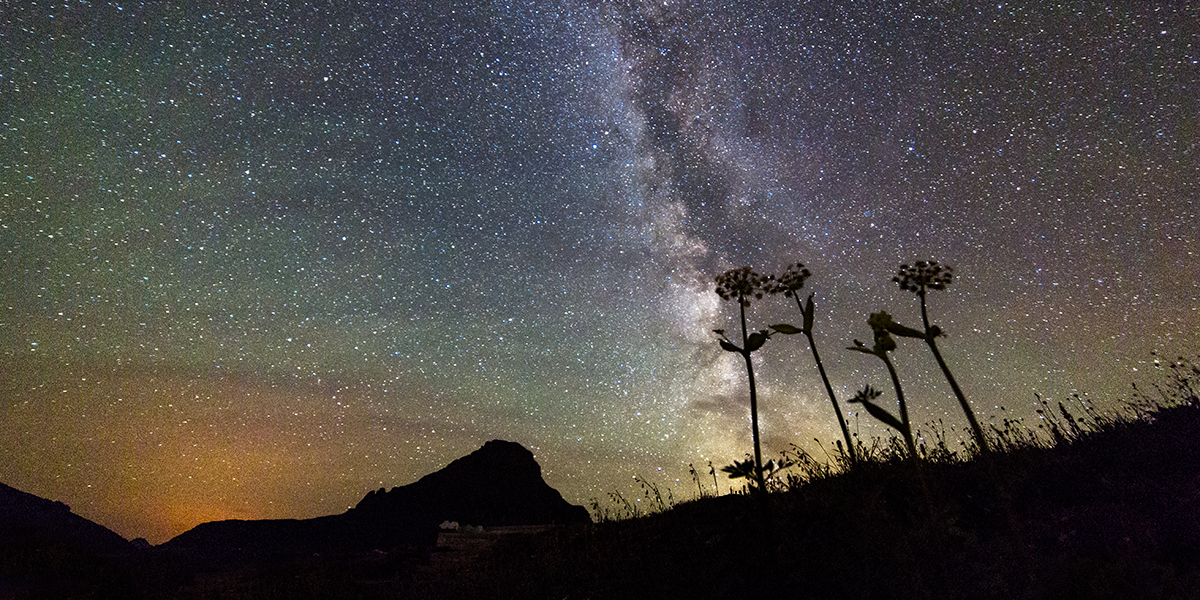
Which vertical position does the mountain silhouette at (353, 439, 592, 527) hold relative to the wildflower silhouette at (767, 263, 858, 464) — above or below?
above

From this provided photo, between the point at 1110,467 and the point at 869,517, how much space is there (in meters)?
3.16

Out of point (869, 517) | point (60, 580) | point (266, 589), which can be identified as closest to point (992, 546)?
point (869, 517)

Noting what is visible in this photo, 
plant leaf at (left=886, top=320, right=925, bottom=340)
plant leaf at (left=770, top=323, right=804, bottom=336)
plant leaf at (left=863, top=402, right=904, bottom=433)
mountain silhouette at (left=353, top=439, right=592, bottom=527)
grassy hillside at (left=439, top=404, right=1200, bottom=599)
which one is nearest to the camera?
grassy hillside at (left=439, top=404, right=1200, bottom=599)

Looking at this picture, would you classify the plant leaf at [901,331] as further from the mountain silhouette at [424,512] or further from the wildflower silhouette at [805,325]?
the mountain silhouette at [424,512]

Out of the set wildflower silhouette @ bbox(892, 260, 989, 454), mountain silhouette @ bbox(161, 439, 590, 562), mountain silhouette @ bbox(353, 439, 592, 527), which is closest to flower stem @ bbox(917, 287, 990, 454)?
wildflower silhouette @ bbox(892, 260, 989, 454)

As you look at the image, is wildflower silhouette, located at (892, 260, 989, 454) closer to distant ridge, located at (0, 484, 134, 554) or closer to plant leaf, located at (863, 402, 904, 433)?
plant leaf, located at (863, 402, 904, 433)

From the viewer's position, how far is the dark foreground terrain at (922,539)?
4129 mm

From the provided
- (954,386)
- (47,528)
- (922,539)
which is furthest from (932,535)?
(47,528)

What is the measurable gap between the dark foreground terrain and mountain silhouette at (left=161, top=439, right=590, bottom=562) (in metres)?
14.0

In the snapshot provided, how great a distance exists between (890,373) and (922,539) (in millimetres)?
1230

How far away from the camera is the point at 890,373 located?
16.2 feet

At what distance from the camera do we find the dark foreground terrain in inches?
163

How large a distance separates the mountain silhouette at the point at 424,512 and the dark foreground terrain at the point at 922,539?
1397cm

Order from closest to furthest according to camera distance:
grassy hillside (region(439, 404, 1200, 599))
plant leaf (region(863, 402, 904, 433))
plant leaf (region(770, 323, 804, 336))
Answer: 1. grassy hillside (region(439, 404, 1200, 599))
2. plant leaf (region(863, 402, 904, 433))
3. plant leaf (region(770, 323, 804, 336))
